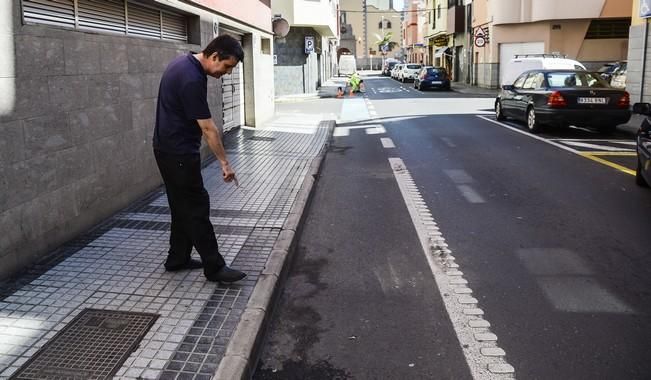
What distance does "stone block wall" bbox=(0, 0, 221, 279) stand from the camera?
491 centimetres

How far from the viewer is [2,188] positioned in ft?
15.4

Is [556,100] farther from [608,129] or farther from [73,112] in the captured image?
[73,112]

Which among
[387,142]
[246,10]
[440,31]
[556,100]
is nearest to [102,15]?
[387,142]

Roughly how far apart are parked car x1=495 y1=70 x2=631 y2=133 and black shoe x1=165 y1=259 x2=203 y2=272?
35.1ft

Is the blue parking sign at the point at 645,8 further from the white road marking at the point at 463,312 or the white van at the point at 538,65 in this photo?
the white road marking at the point at 463,312

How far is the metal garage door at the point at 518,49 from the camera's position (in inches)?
1324

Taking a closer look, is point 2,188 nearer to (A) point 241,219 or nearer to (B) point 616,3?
(A) point 241,219

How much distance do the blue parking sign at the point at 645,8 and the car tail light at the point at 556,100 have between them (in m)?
6.41

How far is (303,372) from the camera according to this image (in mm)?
3625

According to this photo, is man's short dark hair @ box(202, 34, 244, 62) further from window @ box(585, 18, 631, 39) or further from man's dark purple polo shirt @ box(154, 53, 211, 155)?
window @ box(585, 18, 631, 39)

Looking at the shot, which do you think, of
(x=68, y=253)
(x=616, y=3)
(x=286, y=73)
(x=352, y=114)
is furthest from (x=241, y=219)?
(x=616, y=3)

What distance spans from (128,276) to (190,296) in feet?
2.26

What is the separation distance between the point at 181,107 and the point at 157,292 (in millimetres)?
1335

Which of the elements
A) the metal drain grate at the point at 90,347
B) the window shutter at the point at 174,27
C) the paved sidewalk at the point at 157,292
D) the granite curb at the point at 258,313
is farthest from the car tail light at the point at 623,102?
the metal drain grate at the point at 90,347
